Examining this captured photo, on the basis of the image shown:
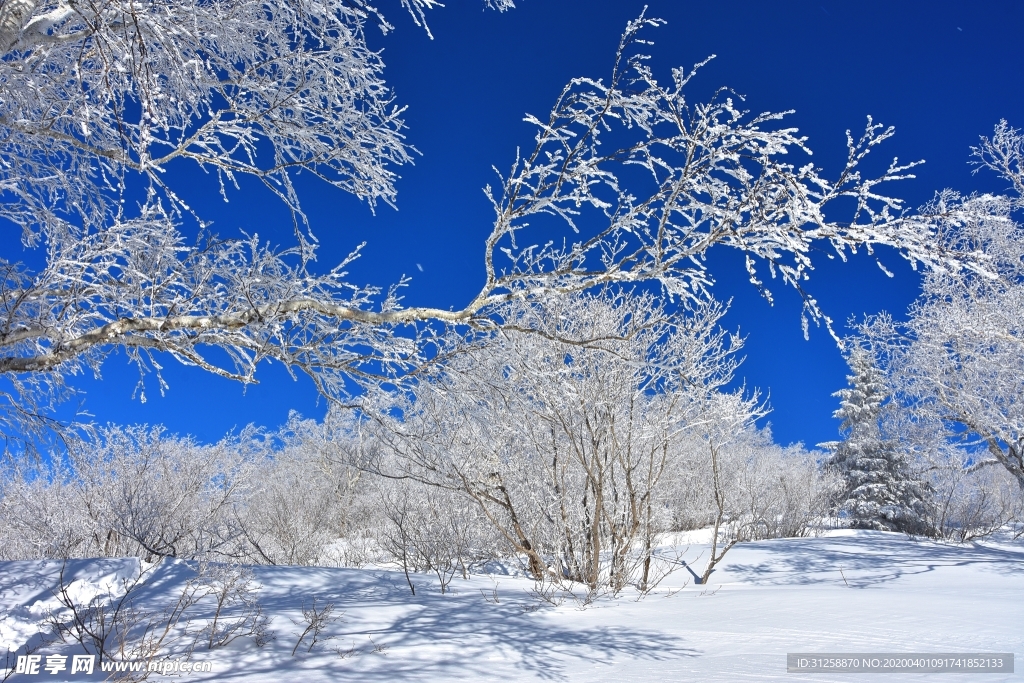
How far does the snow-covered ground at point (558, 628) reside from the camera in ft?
10.2

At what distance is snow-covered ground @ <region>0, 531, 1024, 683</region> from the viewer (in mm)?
3104

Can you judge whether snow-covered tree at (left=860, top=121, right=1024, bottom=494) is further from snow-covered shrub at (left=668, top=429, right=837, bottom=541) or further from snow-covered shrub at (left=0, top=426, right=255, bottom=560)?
snow-covered shrub at (left=0, top=426, right=255, bottom=560)

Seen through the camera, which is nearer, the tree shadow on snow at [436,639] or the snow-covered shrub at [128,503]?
the tree shadow on snow at [436,639]

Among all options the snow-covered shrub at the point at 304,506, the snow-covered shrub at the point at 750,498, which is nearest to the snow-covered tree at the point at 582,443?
the snow-covered shrub at the point at 750,498

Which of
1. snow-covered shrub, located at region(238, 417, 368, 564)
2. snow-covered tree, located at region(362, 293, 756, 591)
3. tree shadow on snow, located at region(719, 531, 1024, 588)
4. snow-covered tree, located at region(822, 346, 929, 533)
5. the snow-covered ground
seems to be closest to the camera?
the snow-covered ground

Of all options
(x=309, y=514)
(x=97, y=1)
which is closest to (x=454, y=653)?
(x=97, y=1)

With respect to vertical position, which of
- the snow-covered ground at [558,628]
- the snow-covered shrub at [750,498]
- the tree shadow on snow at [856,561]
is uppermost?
the snow-covered shrub at [750,498]

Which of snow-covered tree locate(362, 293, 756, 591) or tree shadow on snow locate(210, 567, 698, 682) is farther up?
snow-covered tree locate(362, 293, 756, 591)

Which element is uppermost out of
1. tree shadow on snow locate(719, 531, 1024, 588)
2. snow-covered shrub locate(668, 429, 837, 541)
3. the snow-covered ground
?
snow-covered shrub locate(668, 429, 837, 541)

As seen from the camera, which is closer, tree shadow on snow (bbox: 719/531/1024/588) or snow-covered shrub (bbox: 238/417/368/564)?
tree shadow on snow (bbox: 719/531/1024/588)

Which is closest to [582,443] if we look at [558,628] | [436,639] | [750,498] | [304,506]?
[558,628]

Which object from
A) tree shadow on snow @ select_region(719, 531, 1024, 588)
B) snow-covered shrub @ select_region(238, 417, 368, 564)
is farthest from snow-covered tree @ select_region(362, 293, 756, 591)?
snow-covered shrub @ select_region(238, 417, 368, 564)

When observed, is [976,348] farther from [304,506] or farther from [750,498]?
[304,506]

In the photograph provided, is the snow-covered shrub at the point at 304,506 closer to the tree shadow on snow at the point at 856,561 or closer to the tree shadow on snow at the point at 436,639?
the tree shadow on snow at the point at 436,639
